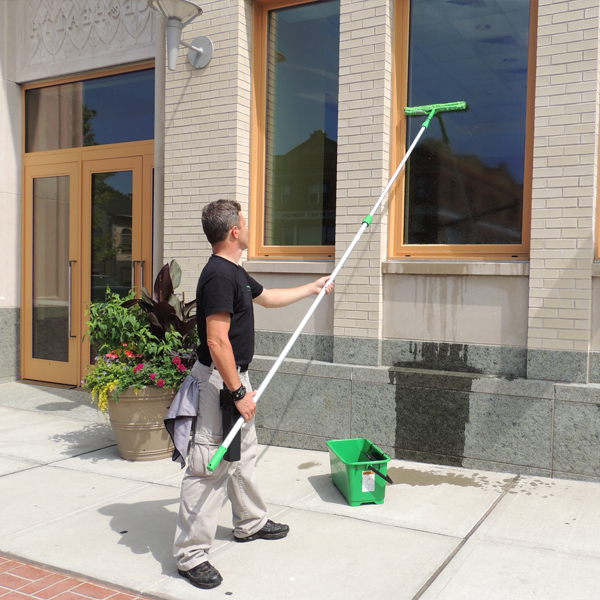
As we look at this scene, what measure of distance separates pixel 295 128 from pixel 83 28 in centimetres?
336

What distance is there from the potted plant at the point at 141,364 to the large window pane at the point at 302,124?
53.7 inches

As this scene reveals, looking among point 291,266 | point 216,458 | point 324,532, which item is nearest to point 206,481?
point 216,458

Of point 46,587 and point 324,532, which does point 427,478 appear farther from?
point 46,587

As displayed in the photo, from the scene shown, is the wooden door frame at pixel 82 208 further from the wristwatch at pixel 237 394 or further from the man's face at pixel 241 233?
the wristwatch at pixel 237 394

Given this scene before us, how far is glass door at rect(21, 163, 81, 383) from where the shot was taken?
321 inches

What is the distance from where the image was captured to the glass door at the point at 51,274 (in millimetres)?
8164

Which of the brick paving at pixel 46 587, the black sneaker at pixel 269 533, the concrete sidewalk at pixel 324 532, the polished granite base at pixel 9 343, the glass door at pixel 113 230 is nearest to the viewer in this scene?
the brick paving at pixel 46 587

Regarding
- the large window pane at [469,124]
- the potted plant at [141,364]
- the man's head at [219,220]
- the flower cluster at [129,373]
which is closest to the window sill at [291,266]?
the large window pane at [469,124]

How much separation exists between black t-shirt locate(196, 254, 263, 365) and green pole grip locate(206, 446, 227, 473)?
52 cm

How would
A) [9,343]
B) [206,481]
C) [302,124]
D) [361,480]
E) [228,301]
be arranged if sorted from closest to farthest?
1. [228,301]
2. [206,481]
3. [361,480]
4. [302,124]
5. [9,343]

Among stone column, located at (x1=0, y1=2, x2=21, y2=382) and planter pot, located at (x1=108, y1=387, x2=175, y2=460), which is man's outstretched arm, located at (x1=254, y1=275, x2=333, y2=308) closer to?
planter pot, located at (x1=108, y1=387, x2=175, y2=460)

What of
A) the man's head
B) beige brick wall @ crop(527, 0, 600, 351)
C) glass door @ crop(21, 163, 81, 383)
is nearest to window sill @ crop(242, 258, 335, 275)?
beige brick wall @ crop(527, 0, 600, 351)

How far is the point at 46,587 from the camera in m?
3.38

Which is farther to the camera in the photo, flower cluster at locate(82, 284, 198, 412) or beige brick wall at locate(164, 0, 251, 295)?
beige brick wall at locate(164, 0, 251, 295)
